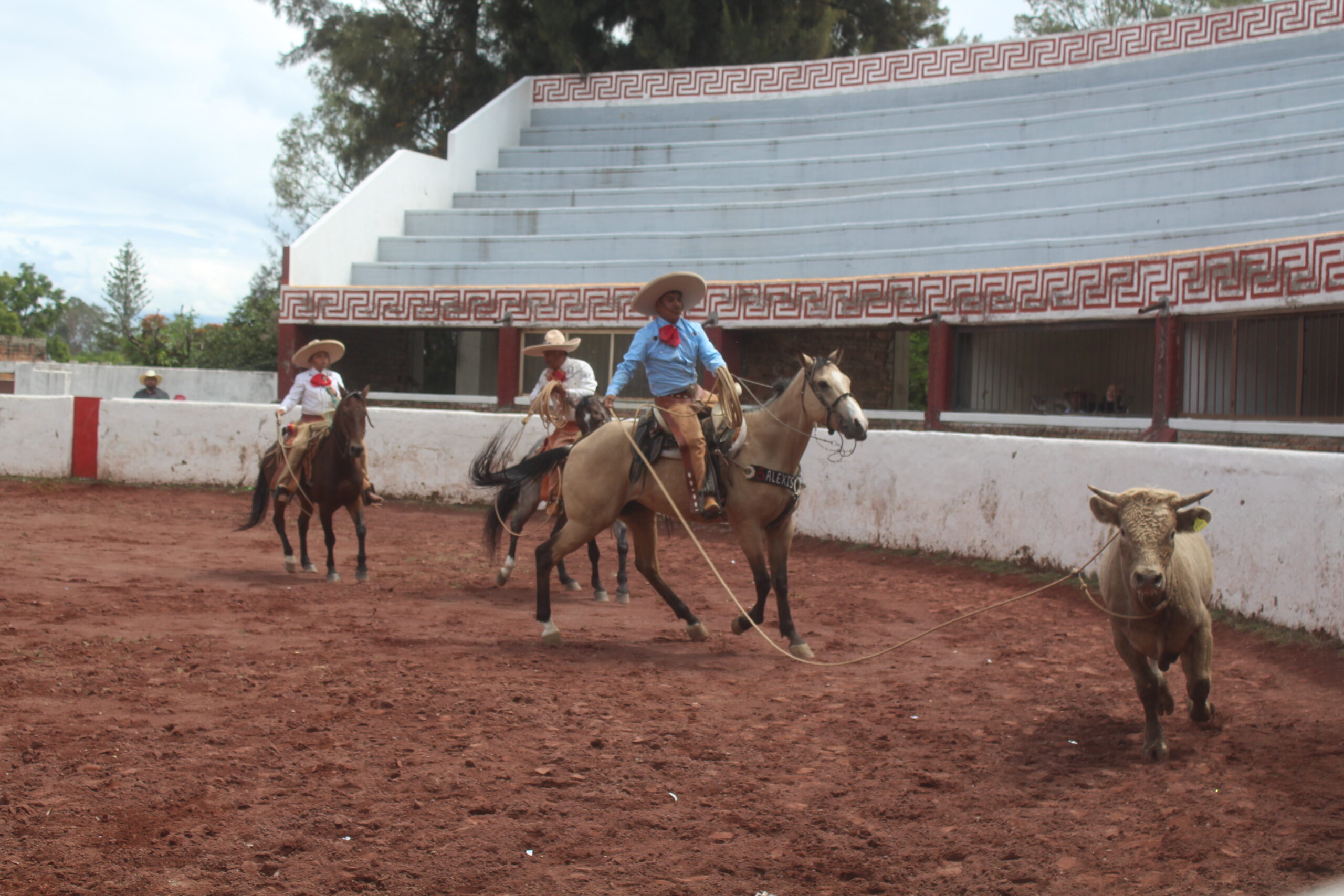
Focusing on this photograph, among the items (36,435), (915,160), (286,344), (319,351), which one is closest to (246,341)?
(286,344)

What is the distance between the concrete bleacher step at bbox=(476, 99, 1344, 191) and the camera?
19062 millimetres

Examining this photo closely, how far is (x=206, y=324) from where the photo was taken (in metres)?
35.1

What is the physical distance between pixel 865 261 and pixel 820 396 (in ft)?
43.4

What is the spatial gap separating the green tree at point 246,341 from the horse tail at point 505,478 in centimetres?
2348

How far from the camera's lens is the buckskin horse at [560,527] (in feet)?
30.1

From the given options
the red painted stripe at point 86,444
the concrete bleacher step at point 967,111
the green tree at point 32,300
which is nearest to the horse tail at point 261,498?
the red painted stripe at point 86,444

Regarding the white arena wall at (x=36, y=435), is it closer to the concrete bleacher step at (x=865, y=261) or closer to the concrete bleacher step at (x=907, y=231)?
the concrete bleacher step at (x=865, y=261)

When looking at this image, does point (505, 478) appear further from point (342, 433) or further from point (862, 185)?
point (862, 185)

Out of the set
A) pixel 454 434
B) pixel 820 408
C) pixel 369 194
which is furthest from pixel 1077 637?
pixel 369 194

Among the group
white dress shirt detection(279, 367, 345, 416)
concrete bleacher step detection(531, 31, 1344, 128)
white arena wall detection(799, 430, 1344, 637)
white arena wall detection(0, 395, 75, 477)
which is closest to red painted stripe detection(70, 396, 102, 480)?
white arena wall detection(0, 395, 75, 477)

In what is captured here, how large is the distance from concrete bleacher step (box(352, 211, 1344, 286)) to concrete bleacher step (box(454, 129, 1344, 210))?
2061mm

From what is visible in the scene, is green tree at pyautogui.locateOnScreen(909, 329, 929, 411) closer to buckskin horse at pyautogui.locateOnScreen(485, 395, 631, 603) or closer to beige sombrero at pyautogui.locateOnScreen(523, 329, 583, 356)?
beige sombrero at pyautogui.locateOnScreen(523, 329, 583, 356)

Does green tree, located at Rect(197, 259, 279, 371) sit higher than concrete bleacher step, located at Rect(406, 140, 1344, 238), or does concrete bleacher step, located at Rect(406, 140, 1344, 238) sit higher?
concrete bleacher step, located at Rect(406, 140, 1344, 238)

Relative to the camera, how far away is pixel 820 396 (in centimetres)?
726
